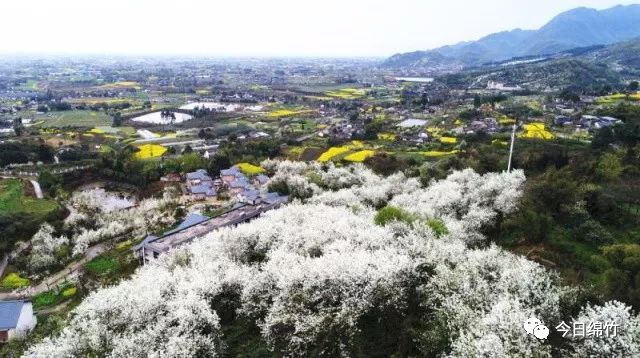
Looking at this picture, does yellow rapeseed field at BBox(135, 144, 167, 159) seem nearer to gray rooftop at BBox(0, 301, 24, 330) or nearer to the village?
the village

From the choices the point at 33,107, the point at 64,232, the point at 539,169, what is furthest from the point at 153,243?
the point at 33,107

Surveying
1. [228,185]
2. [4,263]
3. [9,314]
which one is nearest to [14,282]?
[4,263]

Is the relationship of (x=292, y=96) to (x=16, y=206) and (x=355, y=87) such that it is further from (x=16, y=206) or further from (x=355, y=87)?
(x=16, y=206)

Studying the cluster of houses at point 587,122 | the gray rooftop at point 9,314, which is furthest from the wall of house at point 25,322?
the cluster of houses at point 587,122

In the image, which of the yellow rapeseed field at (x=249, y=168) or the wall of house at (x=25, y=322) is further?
the yellow rapeseed field at (x=249, y=168)

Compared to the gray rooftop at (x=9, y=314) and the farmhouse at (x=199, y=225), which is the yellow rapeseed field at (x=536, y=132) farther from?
the gray rooftop at (x=9, y=314)
